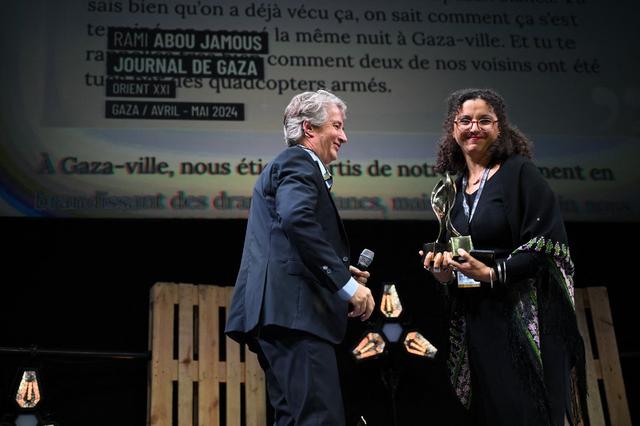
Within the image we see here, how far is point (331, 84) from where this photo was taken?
176 inches

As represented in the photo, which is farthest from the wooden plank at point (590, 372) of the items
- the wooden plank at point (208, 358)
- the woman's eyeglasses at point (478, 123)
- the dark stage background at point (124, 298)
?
the woman's eyeglasses at point (478, 123)

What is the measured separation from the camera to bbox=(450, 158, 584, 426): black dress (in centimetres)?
204

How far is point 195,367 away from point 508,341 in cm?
225

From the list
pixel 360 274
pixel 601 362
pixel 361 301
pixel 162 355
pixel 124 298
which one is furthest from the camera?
pixel 601 362

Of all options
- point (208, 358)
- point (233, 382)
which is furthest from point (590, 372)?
point (208, 358)

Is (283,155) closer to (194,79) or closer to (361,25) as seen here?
(194,79)

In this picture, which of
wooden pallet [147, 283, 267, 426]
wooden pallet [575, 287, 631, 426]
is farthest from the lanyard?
wooden pallet [575, 287, 631, 426]

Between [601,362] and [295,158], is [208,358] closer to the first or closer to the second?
[295,158]

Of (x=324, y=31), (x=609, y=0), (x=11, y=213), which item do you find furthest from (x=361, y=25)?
(x=11, y=213)

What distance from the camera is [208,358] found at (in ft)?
13.2

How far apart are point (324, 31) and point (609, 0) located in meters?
1.81

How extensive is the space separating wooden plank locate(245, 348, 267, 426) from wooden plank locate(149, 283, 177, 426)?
396mm

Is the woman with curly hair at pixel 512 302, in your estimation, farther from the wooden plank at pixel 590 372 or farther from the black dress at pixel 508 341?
the wooden plank at pixel 590 372

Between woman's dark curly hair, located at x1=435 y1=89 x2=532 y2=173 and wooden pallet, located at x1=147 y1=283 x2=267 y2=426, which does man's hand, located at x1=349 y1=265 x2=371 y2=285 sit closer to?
woman's dark curly hair, located at x1=435 y1=89 x2=532 y2=173
